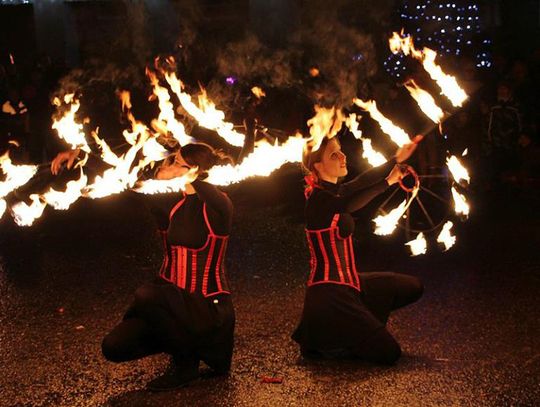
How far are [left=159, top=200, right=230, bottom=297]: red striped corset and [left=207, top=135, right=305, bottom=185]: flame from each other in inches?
11.5

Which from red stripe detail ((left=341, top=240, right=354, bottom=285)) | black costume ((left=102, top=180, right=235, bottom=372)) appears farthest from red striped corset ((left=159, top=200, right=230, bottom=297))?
red stripe detail ((left=341, top=240, right=354, bottom=285))

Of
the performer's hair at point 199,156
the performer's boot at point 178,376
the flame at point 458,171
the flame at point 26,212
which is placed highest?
the performer's hair at point 199,156

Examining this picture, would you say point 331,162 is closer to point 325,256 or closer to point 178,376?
point 325,256

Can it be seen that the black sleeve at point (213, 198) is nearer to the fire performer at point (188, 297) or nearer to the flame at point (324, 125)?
the fire performer at point (188, 297)

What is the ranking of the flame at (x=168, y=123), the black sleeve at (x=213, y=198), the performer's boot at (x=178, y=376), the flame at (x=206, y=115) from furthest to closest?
the flame at (x=206, y=115), the flame at (x=168, y=123), the black sleeve at (x=213, y=198), the performer's boot at (x=178, y=376)

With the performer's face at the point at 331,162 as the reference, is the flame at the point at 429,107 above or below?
above

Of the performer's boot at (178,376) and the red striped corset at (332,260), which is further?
the red striped corset at (332,260)

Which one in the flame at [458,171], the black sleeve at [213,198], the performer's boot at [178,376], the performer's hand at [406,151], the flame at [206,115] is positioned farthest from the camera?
the flame at [206,115]

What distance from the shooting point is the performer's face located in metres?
5.41

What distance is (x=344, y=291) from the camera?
5.30 meters

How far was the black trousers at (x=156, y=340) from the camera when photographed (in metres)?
4.89

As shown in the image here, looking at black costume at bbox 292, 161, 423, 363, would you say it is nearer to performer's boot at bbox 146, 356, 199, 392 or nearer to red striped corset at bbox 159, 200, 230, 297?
red striped corset at bbox 159, 200, 230, 297

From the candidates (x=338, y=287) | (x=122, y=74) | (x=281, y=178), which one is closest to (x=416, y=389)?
(x=338, y=287)

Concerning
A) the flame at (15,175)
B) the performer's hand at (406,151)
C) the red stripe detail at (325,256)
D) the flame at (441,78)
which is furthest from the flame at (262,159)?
the flame at (15,175)
